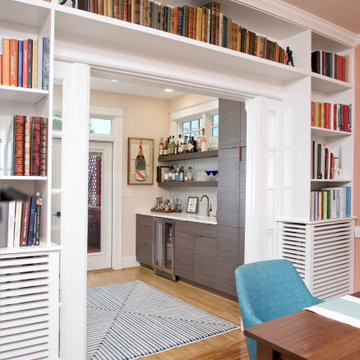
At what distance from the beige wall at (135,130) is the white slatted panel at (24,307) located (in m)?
3.75

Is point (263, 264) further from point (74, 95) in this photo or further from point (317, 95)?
point (317, 95)

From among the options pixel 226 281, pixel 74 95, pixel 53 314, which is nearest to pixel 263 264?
pixel 53 314

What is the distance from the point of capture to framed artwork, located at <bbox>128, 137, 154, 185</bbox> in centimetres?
579

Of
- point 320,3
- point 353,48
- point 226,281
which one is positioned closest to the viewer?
point 320,3

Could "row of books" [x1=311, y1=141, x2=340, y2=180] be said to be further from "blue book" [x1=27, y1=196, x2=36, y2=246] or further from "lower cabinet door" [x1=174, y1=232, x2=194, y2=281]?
"blue book" [x1=27, y1=196, x2=36, y2=246]

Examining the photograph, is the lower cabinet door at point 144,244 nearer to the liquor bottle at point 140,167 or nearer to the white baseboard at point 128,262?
A: the white baseboard at point 128,262

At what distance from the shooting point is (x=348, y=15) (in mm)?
3203

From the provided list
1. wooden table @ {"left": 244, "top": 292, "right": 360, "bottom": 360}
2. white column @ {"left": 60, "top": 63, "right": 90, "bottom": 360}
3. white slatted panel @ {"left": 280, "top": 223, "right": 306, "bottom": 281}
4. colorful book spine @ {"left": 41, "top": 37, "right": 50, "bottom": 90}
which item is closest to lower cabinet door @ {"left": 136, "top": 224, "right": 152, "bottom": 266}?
white slatted panel @ {"left": 280, "top": 223, "right": 306, "bottom": 281}

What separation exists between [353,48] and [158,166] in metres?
3.29

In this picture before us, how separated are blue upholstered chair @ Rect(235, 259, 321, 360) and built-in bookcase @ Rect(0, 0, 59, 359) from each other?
994mm

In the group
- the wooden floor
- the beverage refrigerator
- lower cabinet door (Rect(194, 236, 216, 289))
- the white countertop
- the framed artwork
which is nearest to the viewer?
the wooden floor

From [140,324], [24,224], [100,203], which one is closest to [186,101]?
[100,203]

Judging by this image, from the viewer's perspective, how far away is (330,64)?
11.6 feet

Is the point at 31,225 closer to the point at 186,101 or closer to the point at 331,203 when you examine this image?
the point at 331,203
